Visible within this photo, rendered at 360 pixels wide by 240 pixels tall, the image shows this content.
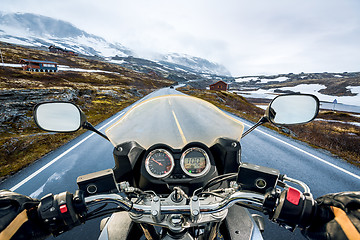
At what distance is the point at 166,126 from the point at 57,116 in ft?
4.79

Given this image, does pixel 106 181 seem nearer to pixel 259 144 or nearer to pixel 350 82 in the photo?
pixel 259 144

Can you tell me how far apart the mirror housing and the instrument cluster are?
980 mm

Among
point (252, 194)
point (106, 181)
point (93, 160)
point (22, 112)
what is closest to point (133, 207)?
point (106, 181)

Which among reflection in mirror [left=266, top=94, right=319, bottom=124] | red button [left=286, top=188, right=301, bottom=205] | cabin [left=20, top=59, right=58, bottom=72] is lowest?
red button [left=286, top=188, right=301, bottom=205]

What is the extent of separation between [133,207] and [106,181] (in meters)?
0.35

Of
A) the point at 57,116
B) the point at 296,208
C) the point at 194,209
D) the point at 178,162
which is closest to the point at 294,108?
the point at 296,208

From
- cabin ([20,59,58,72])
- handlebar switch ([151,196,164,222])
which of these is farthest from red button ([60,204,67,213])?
cabin ([20,59,58,72])

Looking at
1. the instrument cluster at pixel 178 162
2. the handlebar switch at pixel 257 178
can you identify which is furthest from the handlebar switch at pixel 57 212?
the handlebar switch at pixel 257 178

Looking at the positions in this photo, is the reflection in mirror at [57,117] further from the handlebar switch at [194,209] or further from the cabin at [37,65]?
the cabin at [37,65]

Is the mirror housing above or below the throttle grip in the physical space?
above

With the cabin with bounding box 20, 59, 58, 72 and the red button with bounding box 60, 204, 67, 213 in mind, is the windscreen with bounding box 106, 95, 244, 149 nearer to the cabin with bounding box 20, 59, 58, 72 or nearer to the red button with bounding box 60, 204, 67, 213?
the red button with bounding box 60, 204, 67, 213

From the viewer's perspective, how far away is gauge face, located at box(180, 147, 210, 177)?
6.44ft

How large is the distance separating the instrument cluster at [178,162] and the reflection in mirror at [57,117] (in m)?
0.98

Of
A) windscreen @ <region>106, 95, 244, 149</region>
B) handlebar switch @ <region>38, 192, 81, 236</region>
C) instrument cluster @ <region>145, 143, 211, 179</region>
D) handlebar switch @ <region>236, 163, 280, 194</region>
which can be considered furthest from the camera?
windscreen @ <region>106, 95, 244, 149</region>
